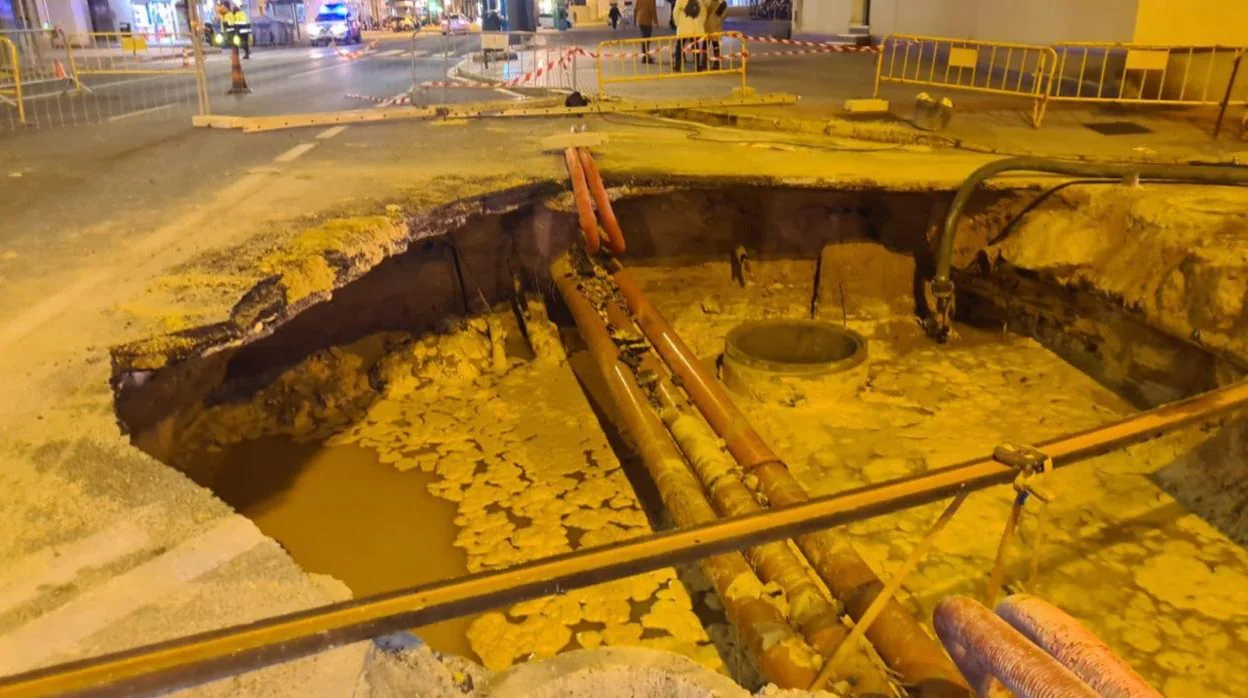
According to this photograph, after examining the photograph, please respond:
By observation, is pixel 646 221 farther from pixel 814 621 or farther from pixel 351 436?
pixel 814 621

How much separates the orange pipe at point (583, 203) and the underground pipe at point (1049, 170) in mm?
2878

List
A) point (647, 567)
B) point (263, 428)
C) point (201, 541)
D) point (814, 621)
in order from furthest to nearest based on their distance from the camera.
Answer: point (263, 428)
point (814, 621)
point (201, 541)
point (647, 567)

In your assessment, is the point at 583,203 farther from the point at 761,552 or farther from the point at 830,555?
the point at 830,555

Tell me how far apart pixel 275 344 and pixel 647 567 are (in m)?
5.62

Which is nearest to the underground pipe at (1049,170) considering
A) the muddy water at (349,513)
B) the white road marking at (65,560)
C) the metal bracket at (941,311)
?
the metal bracket at (941,311)

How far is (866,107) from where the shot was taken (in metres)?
9.96

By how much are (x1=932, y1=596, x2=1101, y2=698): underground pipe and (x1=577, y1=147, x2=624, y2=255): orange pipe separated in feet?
14.9

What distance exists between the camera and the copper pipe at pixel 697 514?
3104mm

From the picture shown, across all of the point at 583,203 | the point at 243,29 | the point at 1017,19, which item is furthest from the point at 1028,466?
the point at 243,29

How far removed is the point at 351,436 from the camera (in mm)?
6484

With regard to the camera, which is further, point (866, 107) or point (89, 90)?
point (89, 90)

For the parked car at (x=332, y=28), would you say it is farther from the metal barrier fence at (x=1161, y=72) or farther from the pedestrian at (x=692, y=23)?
the metal barrier fence at (x=1161, y=72)

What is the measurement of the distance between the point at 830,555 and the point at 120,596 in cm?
265

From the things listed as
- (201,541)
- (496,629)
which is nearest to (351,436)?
(496,629)
